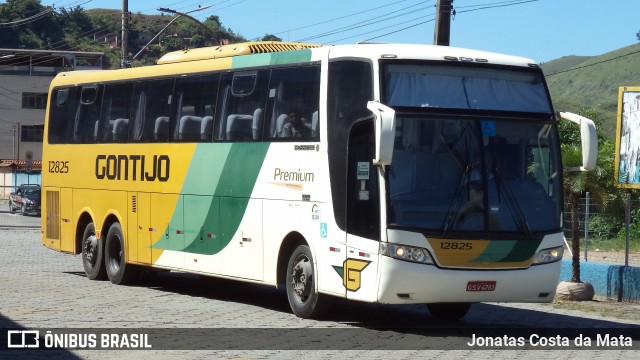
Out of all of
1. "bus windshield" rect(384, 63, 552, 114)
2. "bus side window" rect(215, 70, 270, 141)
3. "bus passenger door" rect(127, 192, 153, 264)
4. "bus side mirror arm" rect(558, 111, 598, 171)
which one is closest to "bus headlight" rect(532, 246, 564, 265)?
"bus side mirror arm" rect(558, 111, 598, 171)

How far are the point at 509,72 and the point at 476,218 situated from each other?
2.05 metres

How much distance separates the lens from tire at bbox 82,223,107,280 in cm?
2133

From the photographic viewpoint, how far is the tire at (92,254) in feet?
70.0

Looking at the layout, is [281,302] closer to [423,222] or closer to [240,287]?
[240,287]

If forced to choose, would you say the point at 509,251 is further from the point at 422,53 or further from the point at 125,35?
the point at 125,35

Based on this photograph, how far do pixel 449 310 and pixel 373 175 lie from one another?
2.97 m

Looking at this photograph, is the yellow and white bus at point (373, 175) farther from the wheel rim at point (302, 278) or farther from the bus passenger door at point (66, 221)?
the bus passenger door at point (66, 221)

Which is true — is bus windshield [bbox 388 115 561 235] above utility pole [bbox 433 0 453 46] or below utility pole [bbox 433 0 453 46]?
below

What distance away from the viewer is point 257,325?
1452 cm

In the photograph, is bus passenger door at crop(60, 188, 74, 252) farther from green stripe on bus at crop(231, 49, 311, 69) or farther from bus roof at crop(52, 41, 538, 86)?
green stripe on bus at crop(231, 49, 311, 69)

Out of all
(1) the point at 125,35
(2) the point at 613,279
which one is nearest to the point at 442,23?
(2) the point at 613,279

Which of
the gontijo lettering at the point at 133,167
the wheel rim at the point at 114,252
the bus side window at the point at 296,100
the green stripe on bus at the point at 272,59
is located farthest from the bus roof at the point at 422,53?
the wheel rim at the point at 114,252

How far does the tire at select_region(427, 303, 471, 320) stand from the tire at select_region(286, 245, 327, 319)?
184 centimetres

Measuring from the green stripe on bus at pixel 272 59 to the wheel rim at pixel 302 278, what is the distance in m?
2.62
